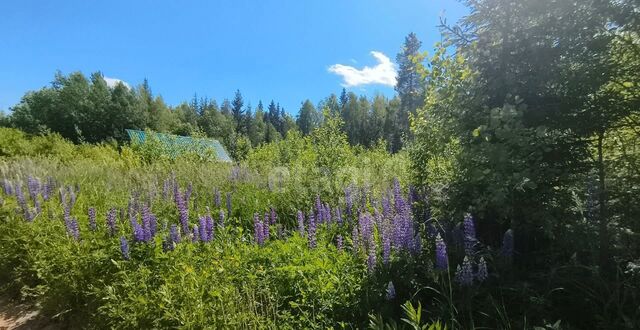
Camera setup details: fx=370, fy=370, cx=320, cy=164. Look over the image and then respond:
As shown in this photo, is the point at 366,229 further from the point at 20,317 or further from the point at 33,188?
the point at 33,188

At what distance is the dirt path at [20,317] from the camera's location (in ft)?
12.8

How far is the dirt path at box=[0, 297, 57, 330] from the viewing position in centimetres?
391

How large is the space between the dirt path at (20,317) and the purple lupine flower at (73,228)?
903mm

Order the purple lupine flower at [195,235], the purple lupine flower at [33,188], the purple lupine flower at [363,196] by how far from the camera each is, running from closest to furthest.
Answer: the purple lupine flower at [195,235]
the purple lupine flower at [363,196]
the purple lupine flower at [33,188]

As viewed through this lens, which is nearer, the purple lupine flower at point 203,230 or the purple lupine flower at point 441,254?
the purple lupine flower at point 441,254

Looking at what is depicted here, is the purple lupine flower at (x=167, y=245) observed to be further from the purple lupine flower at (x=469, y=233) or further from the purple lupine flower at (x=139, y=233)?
the purple lupine flower at (x=469, y=233)

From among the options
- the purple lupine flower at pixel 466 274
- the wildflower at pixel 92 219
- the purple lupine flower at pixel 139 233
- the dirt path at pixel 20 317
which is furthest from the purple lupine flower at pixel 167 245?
the purple lupine flower at pixel 466 274

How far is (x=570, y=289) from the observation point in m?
2.63

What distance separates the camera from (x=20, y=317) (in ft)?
13.5

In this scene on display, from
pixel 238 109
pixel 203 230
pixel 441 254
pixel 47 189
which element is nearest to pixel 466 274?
pixel 441 254

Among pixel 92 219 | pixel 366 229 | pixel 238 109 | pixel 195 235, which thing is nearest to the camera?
pixel 366 229

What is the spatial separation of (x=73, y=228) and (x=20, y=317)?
1.12 meters

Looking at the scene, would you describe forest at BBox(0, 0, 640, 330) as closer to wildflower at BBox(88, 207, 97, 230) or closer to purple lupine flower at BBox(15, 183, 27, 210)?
wildflower at BBox(88, 207, 97, 230)

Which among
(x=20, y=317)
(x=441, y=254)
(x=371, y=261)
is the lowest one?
(x=20, y=317)
